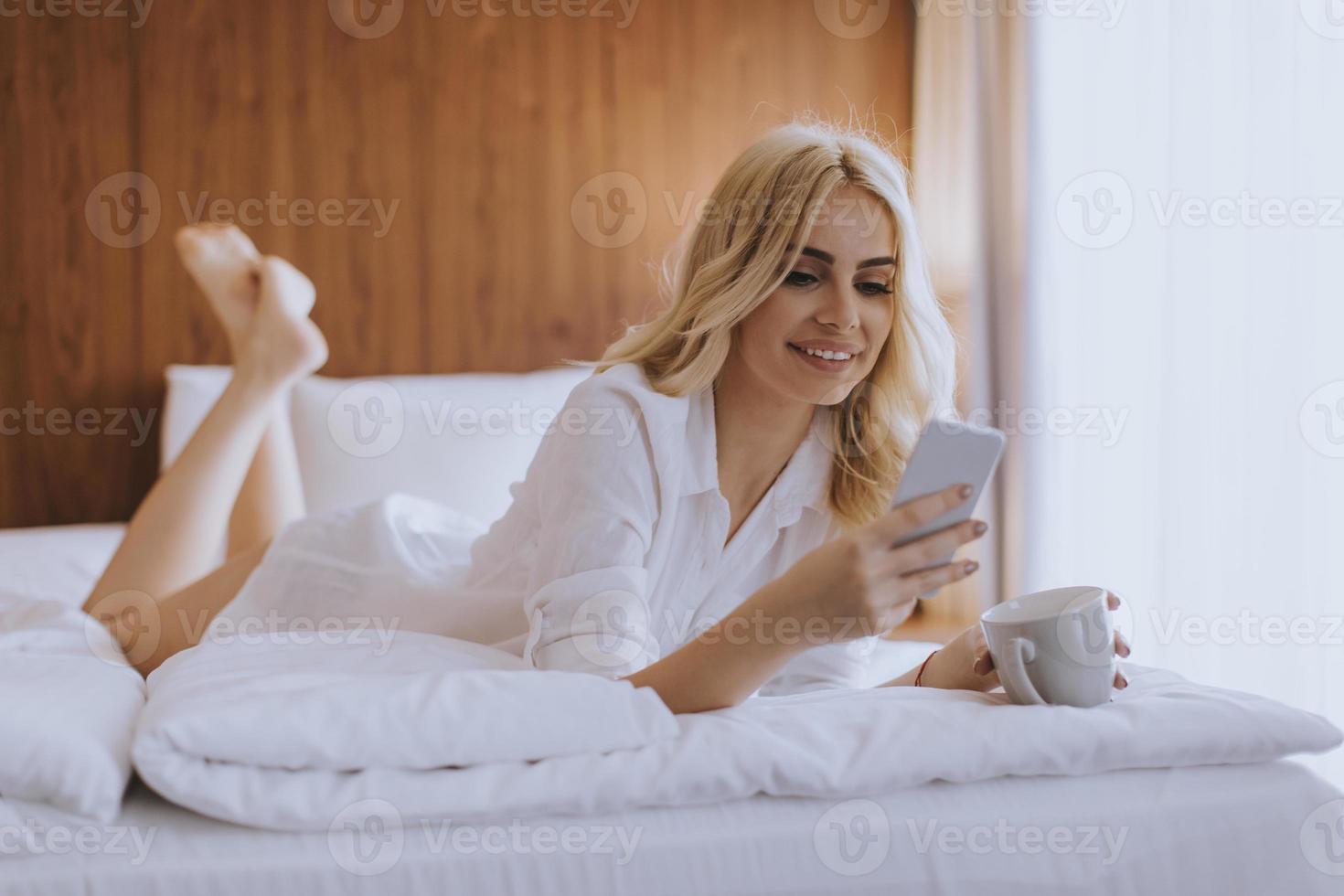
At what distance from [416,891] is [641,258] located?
91.4 inches

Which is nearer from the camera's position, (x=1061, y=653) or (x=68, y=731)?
(x=68, y=731)

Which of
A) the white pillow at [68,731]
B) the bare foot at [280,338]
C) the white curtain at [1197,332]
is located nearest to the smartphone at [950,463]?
the white pillow at [68,731]

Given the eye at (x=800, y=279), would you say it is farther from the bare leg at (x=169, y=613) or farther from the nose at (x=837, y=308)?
the bare leg at (x=169, y=613)

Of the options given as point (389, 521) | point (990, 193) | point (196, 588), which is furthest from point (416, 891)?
point (990, 193)

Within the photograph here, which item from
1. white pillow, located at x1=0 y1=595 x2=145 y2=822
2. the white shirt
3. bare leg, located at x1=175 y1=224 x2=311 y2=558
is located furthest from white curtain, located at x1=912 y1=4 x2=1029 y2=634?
white pillow, located at x1=0 y1=595 x2=145 y2=822

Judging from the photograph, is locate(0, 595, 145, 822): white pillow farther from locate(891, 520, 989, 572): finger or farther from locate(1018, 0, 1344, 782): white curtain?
locate(1018, 0, 1344, 782): white curtain

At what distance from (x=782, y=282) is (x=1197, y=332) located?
105 centimetres

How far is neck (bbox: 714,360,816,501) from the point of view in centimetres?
132

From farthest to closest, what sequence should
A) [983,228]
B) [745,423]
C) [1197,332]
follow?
[983,228]
[1197,332]
[745,423]

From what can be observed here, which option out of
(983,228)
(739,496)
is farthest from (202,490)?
(983,228)

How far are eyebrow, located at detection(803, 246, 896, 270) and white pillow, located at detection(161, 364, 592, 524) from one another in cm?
122

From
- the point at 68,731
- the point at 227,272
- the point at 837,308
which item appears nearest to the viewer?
the point at 68,731

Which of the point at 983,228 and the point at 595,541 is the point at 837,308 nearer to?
the point at 595,541

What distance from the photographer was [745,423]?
133cm
